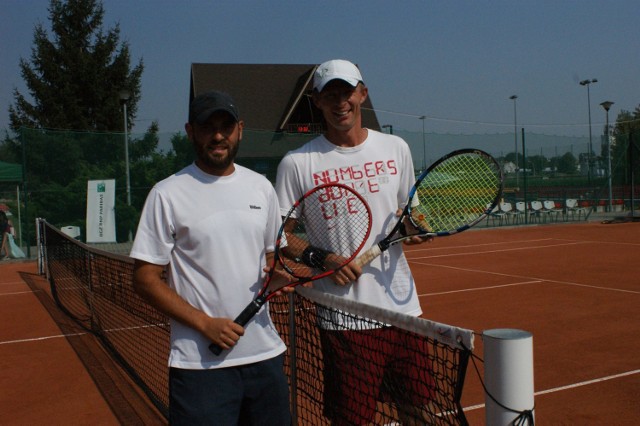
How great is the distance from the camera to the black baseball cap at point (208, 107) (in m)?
2.01

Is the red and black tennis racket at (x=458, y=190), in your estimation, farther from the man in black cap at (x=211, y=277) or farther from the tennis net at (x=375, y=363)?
the man in black cap at (x=211, y=277)

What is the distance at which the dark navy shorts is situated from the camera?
1.95 m

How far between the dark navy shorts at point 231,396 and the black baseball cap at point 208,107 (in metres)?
0.78

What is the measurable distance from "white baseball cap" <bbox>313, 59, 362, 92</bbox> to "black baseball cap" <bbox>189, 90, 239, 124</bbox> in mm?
459

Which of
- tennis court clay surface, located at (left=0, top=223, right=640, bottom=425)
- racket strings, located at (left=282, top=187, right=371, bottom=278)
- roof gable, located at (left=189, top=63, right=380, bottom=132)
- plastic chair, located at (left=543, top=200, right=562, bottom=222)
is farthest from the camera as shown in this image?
roof gable, located at (left=189, top=63, right=380, bottom=132)

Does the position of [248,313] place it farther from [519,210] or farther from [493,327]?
[519,210]

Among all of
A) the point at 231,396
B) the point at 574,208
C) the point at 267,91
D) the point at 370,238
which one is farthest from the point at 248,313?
the point at 267,91

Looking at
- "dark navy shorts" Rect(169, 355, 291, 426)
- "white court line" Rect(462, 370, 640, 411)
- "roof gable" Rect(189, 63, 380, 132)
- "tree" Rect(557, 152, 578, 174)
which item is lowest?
"white court line" Rect(462, 370, 640, 411)

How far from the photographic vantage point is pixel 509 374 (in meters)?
1.33

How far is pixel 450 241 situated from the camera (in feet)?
52.8

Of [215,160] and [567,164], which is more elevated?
[567,164]

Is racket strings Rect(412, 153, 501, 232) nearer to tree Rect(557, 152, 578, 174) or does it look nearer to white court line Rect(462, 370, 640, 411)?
white court line Rect(462, 370, 640, 411)

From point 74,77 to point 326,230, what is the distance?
26.8m

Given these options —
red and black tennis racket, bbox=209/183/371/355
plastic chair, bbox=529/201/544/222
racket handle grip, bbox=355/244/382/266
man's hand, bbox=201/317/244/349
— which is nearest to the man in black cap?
man's hand, bbox=201/317/244/349
